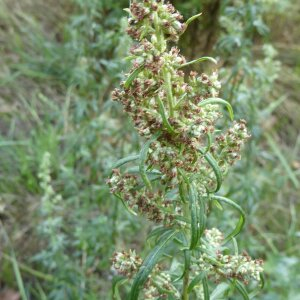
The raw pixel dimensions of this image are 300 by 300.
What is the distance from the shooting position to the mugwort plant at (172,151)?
4.57ft

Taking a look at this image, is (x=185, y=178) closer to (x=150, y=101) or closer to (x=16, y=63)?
(x=150, y=101)

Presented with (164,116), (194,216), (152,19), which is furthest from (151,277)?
(152,19)

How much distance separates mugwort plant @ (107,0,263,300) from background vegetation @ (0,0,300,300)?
975mm

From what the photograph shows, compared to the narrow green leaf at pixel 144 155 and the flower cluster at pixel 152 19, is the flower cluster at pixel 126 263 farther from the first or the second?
the flower cluster at pixel 152 19

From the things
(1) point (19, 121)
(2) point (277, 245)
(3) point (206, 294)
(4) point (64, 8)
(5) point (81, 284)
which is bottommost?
(5) point (81, 284)

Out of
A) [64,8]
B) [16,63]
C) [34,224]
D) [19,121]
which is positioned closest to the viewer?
[34,224]

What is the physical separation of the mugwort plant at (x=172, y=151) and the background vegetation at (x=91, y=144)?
98 cm

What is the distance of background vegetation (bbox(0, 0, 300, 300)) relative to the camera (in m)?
3.04

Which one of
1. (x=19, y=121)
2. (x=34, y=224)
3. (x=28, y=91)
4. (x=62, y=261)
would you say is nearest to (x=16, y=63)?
(x=28, y=91)

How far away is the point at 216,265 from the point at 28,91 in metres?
3.33

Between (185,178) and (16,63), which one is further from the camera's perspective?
(16,63)

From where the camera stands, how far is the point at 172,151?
1455mm

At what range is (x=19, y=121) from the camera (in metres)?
4.33

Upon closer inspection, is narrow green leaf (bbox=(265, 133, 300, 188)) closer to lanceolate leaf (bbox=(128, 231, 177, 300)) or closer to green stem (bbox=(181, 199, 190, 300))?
green stem (bbox=(181, 199, 190, 300))
